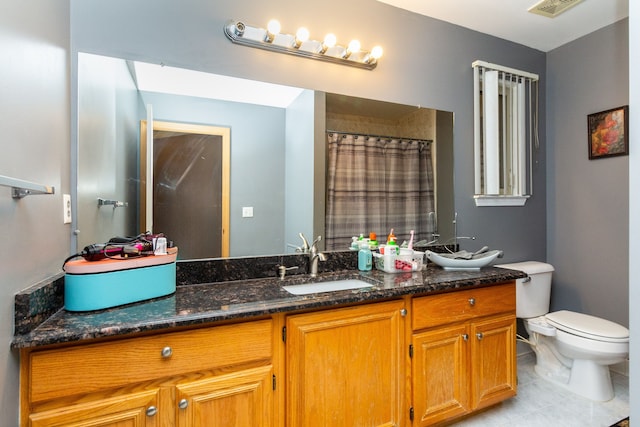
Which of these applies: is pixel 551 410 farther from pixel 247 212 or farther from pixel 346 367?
pixel 247 212

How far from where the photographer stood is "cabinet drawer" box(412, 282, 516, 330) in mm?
1510

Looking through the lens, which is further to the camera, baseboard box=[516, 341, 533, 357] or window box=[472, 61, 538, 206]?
baseboard box=[516, 341, 533, 357]

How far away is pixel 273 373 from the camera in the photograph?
1204 millimetres

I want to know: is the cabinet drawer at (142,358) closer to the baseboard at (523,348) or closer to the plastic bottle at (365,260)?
the plastic bottle at (365,260)

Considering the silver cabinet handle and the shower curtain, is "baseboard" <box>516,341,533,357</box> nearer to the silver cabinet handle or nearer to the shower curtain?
the shower curtain

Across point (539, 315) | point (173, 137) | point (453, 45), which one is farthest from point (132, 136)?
point (539, 315)

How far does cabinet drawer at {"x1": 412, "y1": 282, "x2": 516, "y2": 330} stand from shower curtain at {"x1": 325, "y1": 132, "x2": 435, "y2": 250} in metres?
0.58

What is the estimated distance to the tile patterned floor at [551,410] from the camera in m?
1.74

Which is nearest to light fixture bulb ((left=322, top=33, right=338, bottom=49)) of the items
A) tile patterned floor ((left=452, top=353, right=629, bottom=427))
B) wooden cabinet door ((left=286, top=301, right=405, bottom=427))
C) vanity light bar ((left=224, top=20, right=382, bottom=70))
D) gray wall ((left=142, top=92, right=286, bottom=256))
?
vanity light bar ((left=224, top=20, right=382, bottom=70))

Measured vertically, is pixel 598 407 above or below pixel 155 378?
below

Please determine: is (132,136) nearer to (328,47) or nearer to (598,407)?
(328,47)

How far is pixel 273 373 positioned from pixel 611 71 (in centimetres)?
302

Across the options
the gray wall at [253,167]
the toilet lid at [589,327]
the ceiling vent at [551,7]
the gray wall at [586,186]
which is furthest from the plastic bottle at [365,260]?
the ceiling vent at [551,7]

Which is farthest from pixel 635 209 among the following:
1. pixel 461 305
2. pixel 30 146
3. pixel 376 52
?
pixel 30 146
